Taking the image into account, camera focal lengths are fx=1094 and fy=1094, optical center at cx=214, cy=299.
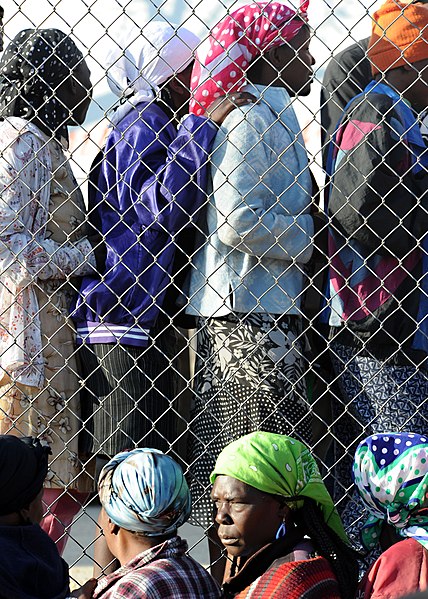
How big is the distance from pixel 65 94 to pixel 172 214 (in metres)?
0.77

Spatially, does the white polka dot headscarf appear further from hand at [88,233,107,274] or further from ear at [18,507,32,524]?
hand at [88,233,107,274]

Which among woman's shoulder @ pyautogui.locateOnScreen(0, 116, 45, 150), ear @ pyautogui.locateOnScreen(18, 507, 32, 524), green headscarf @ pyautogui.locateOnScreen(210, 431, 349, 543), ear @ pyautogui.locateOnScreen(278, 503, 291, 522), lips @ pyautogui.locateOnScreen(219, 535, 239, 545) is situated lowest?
ear @ pyautogui.locateOnScreen(18, 507, 32, 524)

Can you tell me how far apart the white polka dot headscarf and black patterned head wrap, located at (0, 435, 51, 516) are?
102cm

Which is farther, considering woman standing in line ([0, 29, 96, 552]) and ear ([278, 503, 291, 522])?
woman standing in line ([0, 29, 96, 552])

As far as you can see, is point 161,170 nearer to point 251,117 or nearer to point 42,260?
point 251,117

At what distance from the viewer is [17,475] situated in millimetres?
3365

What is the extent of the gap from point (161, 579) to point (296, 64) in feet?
7.42

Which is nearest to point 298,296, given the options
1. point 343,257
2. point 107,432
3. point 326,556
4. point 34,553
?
point 343,257

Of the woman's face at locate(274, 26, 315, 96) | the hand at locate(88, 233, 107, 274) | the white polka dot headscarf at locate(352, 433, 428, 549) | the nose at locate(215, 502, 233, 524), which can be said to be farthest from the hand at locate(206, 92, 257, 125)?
the nose at locate(215, 502, 233, 524)

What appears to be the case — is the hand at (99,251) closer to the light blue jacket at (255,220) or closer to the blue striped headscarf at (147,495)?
the light blue jacket at (255,220)

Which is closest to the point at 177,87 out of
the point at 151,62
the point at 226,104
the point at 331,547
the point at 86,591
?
the point at 151,62

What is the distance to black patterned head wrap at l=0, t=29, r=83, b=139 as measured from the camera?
14.6ft

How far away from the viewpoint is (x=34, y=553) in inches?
131

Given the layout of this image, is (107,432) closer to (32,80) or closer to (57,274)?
(57,274)
